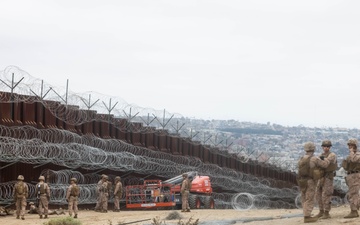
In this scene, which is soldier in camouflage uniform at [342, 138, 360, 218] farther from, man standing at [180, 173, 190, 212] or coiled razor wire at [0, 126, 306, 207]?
coiled razor wire at [0, 126, 306, 207]

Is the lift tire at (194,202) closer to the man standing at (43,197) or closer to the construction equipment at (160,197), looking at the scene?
the construction equipment at (160,197)

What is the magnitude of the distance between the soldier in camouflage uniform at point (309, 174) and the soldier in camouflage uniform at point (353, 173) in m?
0.85

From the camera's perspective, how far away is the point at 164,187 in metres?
35.0

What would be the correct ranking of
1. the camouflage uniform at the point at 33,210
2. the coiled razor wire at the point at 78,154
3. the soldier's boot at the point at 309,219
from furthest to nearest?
the camouflage uniform at the point at 33,210 → the coiled razor wire at the point at 78,154 → the soldier's boot at the point at 309,219

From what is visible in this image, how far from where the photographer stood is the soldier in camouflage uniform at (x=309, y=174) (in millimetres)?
18484

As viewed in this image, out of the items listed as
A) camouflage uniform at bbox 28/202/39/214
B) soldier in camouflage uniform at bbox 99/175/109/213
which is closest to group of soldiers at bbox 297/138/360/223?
camouflage uniform at bbox 28/202/39/214

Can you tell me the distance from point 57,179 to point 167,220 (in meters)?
10.6

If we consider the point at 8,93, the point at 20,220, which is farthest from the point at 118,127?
the point at 20,220

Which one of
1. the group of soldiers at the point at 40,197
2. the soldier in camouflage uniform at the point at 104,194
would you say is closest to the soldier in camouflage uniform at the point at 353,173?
the group of soldiers at the point at 40,197

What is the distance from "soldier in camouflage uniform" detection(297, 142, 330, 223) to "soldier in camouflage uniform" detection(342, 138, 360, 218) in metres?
0.85

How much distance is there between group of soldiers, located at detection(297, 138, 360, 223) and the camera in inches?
729

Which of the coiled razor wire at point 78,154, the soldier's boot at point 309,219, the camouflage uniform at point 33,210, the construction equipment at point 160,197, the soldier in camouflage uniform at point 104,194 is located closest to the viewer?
the soldier's boot at point 309,219

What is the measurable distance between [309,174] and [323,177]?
2.28ft

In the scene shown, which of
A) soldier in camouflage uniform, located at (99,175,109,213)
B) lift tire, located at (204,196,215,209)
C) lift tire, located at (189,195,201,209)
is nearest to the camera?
soldier in camouflage uniform, located at (99,175,109,213)
